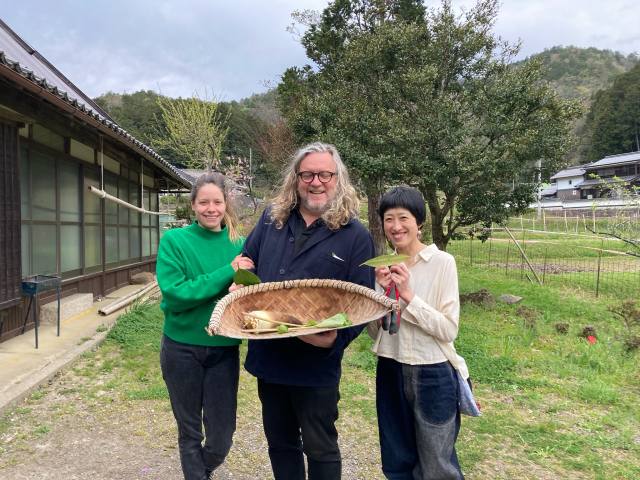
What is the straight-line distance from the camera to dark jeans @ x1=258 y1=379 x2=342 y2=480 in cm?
159

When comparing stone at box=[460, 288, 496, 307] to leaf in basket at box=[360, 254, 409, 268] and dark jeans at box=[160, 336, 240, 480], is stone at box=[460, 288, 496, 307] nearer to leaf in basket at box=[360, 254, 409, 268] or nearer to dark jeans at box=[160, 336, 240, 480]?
dark jeans at box=[160, 336, 240, 480]

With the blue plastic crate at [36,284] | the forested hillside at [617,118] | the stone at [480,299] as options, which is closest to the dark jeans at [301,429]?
the blue plastic crate at [36,284]

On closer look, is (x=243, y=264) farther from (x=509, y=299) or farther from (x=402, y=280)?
(x=509, y=299)

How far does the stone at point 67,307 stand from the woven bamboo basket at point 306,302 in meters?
4.71

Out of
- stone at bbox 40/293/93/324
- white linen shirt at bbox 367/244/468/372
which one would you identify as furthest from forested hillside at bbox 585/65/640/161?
white linen shirt at bbox 367/244/468/372

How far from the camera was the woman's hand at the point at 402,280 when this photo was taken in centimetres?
157

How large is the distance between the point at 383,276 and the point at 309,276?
0.28 meters

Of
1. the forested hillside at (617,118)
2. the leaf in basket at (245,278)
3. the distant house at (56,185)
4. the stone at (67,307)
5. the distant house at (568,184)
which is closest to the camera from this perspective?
the leaf in basket at (245,278)

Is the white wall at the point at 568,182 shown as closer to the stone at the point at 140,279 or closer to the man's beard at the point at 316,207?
the stone at the point at 140,279

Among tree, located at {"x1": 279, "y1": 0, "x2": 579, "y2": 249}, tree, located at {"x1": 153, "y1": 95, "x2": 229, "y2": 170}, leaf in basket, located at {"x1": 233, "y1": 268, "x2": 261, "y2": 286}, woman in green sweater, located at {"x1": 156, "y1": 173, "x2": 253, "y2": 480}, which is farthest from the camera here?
tree, located at {"x1": 153, "y1": 95, "x2": 229, "y2": 170}

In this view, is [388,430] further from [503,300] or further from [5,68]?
[503,300]

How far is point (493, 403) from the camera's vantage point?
346cm

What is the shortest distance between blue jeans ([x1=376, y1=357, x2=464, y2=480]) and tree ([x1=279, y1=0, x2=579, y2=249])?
488cm

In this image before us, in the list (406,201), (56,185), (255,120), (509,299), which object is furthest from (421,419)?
(255,120)
